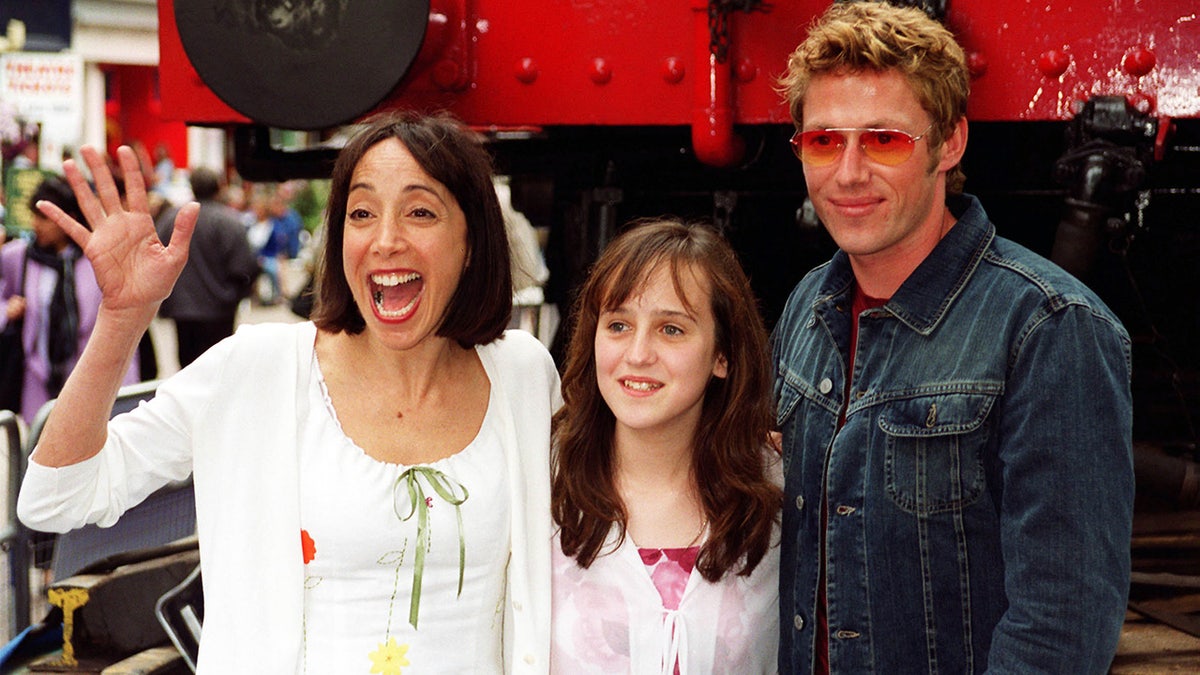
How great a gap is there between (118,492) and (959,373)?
4.59 ft

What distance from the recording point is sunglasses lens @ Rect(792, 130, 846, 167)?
6.90 feet

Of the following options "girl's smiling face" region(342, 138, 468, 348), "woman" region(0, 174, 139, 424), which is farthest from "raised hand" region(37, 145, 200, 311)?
"woman" region(0, 174, 139, 424)

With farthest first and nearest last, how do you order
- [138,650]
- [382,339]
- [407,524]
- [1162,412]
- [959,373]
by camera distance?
[1162,412] → [138,650] → [382,339] → [407,524] → [959,373]

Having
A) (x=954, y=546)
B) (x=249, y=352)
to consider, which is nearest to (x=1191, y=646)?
(x=954, y=546)

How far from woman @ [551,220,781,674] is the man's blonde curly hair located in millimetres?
468

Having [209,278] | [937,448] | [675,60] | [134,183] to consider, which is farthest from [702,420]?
[209,278]

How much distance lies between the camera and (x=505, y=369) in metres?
2.43

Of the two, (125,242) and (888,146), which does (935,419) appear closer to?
(888,146)

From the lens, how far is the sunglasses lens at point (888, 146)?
206cm

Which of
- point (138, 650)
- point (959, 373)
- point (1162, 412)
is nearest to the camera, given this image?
point (959, 373)

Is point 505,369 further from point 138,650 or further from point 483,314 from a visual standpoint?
point 138,650

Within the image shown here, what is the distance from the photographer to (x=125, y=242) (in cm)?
208

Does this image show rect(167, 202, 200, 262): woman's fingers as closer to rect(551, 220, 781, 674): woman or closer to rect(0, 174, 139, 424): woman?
rect(551, 220, 781, 674): woman

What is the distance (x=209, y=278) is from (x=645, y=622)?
667 cm
